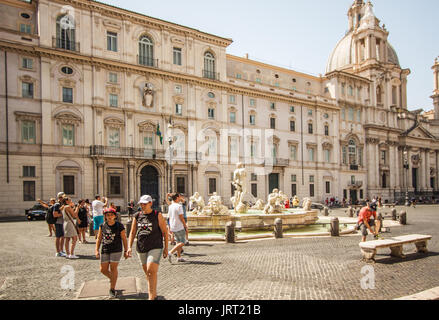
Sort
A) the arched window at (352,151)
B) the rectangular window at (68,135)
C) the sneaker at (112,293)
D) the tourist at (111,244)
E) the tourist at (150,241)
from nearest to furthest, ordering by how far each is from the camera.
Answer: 1. the tourist at (150,241)
2. the tourist at (111,244)
3. the sneaker at (112,293)
4. the rectangular window at (68,135)
5. the arched window at (352,151)

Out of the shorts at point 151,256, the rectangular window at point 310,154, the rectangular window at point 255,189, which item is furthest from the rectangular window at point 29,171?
the rectangular window at point 310,154

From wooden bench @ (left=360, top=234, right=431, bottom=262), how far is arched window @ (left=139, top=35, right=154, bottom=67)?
89.5 feet

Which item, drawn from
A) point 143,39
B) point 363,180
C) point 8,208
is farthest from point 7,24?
point 363,180

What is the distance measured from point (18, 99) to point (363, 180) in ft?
137

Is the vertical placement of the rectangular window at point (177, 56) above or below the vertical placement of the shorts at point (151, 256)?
above

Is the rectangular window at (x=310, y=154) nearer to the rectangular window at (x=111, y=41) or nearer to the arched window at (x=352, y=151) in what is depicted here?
the arched window at (x=352, y=151)

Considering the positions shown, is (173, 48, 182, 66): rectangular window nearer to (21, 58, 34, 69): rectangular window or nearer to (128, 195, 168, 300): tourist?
(21, 58, 34, 69): rectangular window

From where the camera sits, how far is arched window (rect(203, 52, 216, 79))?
3580 centimetres

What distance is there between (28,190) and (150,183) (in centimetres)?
963

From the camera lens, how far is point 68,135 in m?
28.1

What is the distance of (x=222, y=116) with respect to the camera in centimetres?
3622

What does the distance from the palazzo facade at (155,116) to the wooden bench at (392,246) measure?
1179 cm

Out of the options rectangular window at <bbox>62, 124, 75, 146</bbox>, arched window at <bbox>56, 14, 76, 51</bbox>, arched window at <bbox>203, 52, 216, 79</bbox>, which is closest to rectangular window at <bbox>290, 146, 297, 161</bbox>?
arched window at <bbox>203, 52, 216, 79</bbox>

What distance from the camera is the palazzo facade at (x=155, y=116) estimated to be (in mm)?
26656
